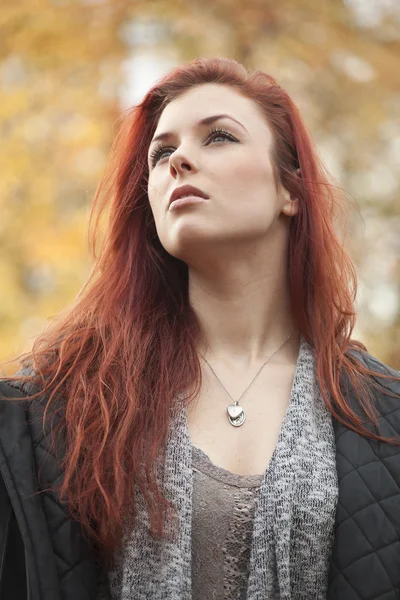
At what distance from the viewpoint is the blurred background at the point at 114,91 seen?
13.6 ft

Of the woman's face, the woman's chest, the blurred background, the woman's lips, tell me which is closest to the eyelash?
the woman's face

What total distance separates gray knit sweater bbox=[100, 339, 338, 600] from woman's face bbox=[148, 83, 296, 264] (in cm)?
53

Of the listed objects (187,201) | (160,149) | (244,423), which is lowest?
(244,423)

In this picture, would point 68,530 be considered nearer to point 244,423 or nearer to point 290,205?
point 244,423

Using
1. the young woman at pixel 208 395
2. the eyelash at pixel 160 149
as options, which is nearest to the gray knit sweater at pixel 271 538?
the young woman at pixel 208 395

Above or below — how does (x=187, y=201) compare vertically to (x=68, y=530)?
above

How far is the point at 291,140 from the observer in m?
2.34

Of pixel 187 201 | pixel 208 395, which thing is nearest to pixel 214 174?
pixel 187 201

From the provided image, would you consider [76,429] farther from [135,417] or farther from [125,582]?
[125,582]

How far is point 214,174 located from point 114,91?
2404 millimetres

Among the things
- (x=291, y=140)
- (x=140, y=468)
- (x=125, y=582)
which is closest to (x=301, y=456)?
(x=140, y=468)

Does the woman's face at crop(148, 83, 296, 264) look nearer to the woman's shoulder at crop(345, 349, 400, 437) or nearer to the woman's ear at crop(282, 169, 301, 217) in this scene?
the woman's ear at crop(282, 169, 301, 217)

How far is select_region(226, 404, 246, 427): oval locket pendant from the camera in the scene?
2021 mm

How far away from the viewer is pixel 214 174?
2.07m
